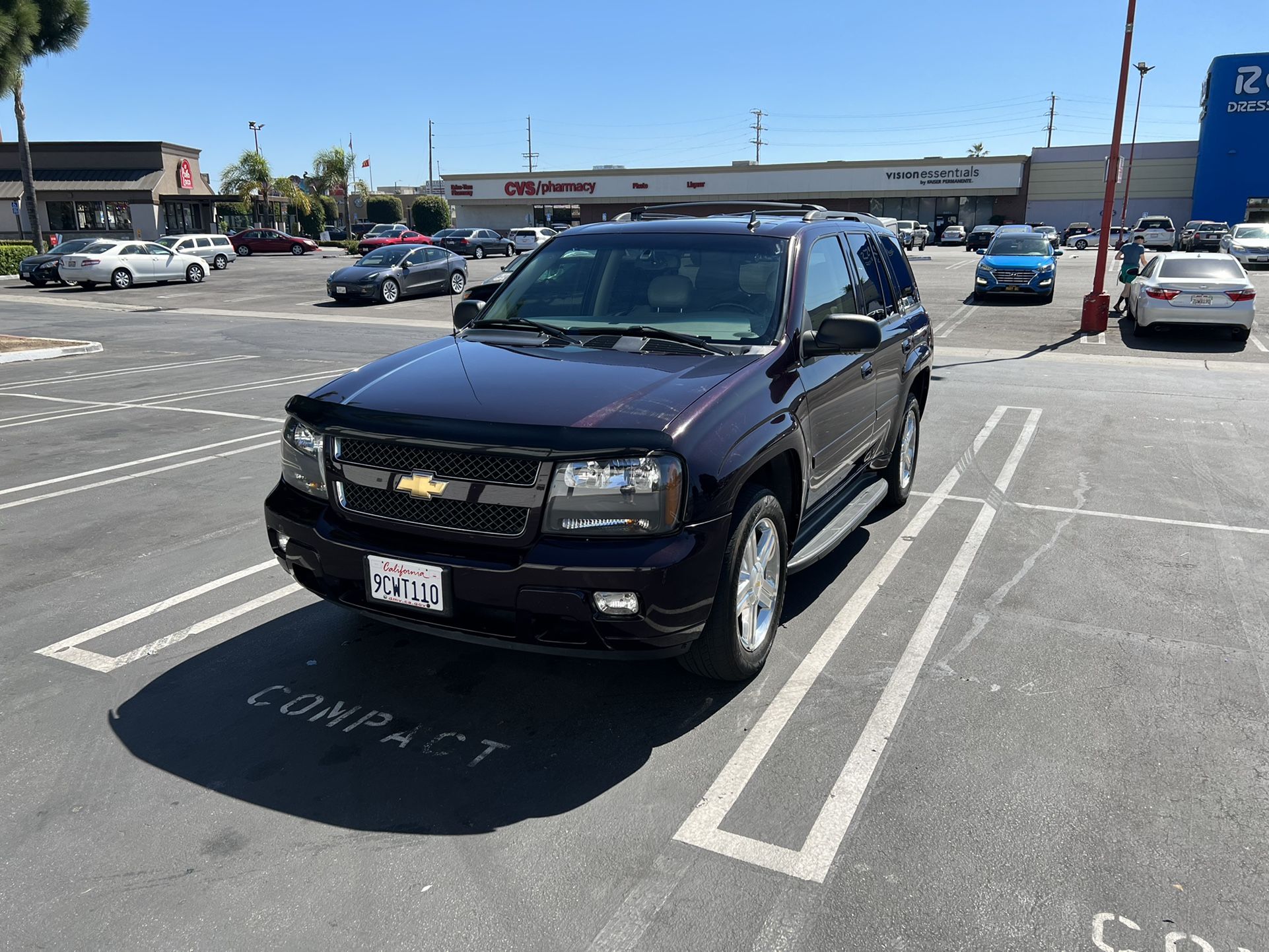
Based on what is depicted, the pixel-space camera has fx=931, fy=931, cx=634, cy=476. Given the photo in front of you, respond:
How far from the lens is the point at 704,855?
2918 millimetres

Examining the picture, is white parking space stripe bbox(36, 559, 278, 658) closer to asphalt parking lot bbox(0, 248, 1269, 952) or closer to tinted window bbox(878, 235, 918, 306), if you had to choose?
asphalt parking lot bbox(0, 248, 1269, 952)

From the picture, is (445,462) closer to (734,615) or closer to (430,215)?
(734,615)

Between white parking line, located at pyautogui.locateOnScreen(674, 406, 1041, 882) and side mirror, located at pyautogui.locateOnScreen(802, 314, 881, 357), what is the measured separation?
138 cm

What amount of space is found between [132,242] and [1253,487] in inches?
1267

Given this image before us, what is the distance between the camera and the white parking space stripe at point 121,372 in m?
12.6

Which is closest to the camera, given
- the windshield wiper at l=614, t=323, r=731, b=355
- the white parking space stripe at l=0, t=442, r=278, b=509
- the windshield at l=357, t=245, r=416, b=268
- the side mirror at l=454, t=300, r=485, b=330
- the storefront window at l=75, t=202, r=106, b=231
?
the windshield wiper at l=614, t=323, r=731, b=355

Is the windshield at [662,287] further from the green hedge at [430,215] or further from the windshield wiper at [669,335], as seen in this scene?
the green hedge at [430,215]

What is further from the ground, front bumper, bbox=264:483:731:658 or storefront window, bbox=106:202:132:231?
storefront window, bbox=106:202:132:231

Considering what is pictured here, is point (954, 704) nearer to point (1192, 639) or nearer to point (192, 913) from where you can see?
point (1192, 639)

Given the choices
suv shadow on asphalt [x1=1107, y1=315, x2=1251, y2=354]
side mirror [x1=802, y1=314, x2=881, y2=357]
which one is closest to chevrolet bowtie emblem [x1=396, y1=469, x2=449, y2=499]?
side mirror [x1=802, y1=314, x2=881, y2=357]

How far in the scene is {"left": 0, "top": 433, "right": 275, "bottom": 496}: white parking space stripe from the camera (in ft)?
23.5

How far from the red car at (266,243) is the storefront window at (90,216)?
30.0 ft

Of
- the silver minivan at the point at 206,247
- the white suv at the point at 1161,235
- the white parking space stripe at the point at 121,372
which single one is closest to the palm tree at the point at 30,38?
the silver minivan at the point at 206,247

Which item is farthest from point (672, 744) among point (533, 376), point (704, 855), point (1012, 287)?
point (1012, 287)
